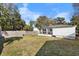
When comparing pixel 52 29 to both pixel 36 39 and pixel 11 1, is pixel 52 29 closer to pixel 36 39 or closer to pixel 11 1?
pixel 36 39

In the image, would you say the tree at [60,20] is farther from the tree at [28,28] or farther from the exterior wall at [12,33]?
the exterior wall at [12,33]

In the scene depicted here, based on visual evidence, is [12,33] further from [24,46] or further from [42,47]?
[42,47]

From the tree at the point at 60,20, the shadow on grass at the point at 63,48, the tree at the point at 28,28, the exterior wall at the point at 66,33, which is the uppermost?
the tree at the point at 60,20

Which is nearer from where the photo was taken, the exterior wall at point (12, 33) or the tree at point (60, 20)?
the tree at point (60, 20)

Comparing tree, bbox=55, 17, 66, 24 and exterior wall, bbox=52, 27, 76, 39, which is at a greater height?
tree, bbox=55, 17, 66, 24

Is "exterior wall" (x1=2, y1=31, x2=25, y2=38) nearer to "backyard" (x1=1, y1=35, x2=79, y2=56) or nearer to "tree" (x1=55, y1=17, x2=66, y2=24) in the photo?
"backyard" (x1=1, y1=35, x2=79, y2=56)

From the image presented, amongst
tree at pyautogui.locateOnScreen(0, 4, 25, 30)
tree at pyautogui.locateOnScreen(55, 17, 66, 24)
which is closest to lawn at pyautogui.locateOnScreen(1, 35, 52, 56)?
tree at pyautogui.locateOnScreen(0, 4, 25, 30)

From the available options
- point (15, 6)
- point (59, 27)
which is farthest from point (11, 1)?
point (59, 27)

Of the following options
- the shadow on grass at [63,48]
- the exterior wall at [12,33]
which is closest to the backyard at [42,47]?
the shadow on grass at [63,48]
